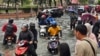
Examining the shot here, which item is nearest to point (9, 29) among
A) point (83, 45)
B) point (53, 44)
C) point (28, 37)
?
point (53, 44)

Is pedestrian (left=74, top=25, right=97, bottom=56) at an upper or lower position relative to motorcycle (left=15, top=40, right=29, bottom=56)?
upper

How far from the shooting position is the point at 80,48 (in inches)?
244

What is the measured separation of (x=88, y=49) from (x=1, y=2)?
267ft


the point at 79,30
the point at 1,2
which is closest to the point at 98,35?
the point at 79,30

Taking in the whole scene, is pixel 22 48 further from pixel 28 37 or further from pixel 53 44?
pixel 53 44

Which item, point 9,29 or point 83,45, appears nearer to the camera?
point 83,45

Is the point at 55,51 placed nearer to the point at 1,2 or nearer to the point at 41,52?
the point at 41,52

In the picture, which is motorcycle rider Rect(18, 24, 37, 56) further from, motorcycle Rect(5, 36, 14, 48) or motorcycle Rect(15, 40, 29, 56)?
motorcycle Rect(5, 36, 14, 48)

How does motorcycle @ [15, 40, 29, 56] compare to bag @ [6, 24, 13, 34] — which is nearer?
motorcycle @ [15, 40, 29, 56]

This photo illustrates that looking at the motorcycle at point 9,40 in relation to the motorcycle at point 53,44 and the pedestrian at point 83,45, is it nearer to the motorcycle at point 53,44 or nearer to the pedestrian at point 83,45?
the motorcycle at point 53,44

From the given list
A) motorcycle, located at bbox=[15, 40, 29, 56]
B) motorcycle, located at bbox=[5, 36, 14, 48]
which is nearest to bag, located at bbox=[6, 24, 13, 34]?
motorcycle, located at bbox=[5, 36, 14, 48]

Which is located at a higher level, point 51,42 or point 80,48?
point 80,48

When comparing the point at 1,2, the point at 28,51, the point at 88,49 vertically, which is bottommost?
the point at 1,2

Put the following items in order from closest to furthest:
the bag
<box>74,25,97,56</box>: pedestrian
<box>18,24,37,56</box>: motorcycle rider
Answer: <box>74,25,97,56</box>: pedestrian, <box>18,24,37,56</box>: motorcycle rider, the bag
